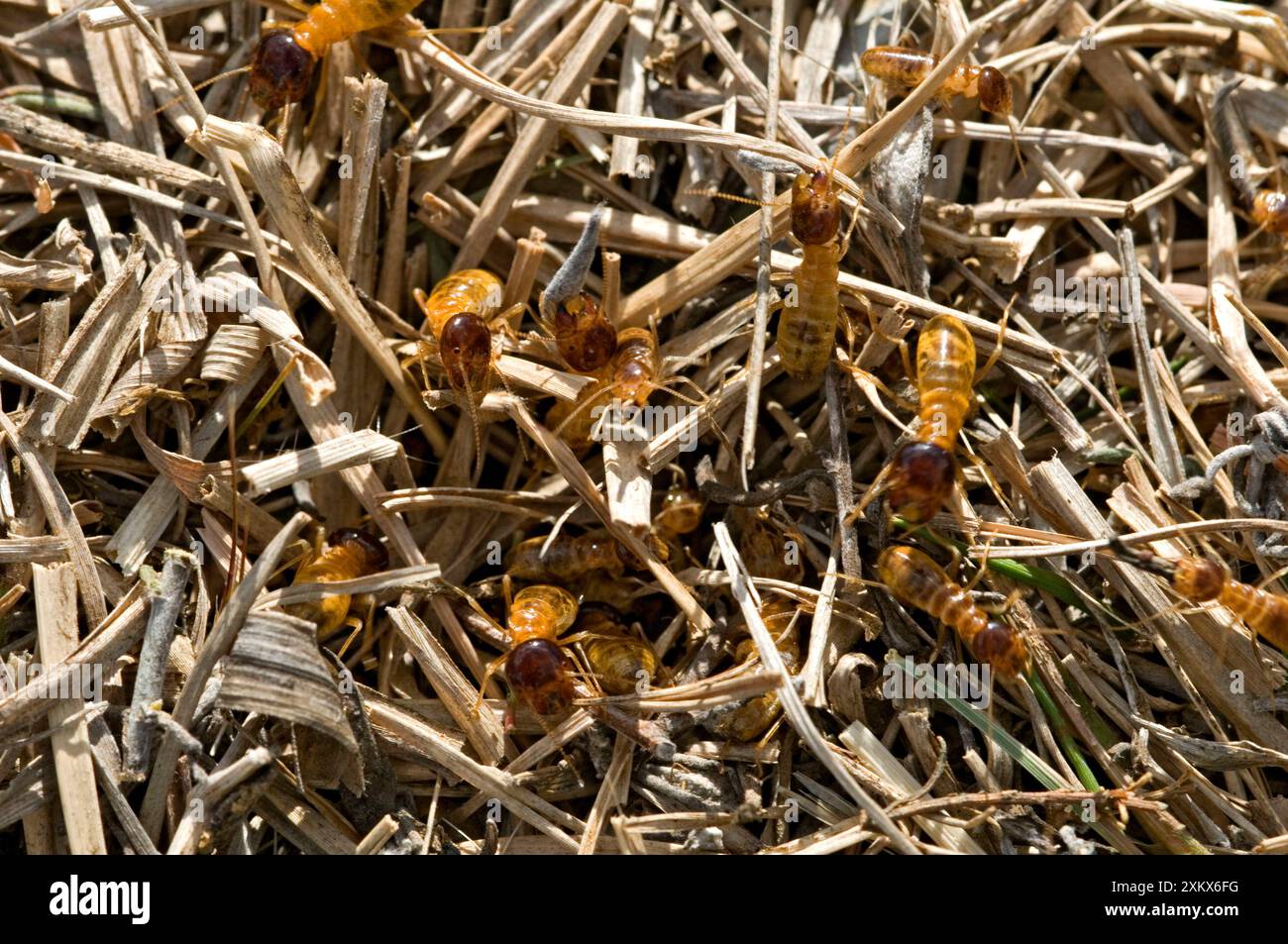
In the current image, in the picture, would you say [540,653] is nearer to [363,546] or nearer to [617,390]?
[363,546]

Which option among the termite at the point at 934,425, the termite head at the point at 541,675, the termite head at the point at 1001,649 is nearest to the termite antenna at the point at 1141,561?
the termite head at the point at 1001,649

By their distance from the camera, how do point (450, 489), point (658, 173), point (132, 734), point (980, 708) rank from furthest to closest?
1. point (658, 173)
2. point (450, 489)
3. point (980, 708)
4. point (132, 734)

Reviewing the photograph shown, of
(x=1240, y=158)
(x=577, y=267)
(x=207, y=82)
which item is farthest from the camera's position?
(x=1240, y=158)

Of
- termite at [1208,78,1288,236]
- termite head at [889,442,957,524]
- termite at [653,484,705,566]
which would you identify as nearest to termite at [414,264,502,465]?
termite at [653,484,705,566]

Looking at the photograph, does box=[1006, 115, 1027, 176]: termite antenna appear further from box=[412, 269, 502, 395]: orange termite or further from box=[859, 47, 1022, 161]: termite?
box=[412, 269, 502, 395]: orange termite

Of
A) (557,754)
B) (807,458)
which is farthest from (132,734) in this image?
(807,458)

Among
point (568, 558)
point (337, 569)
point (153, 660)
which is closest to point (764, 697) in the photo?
point (568, 558)
